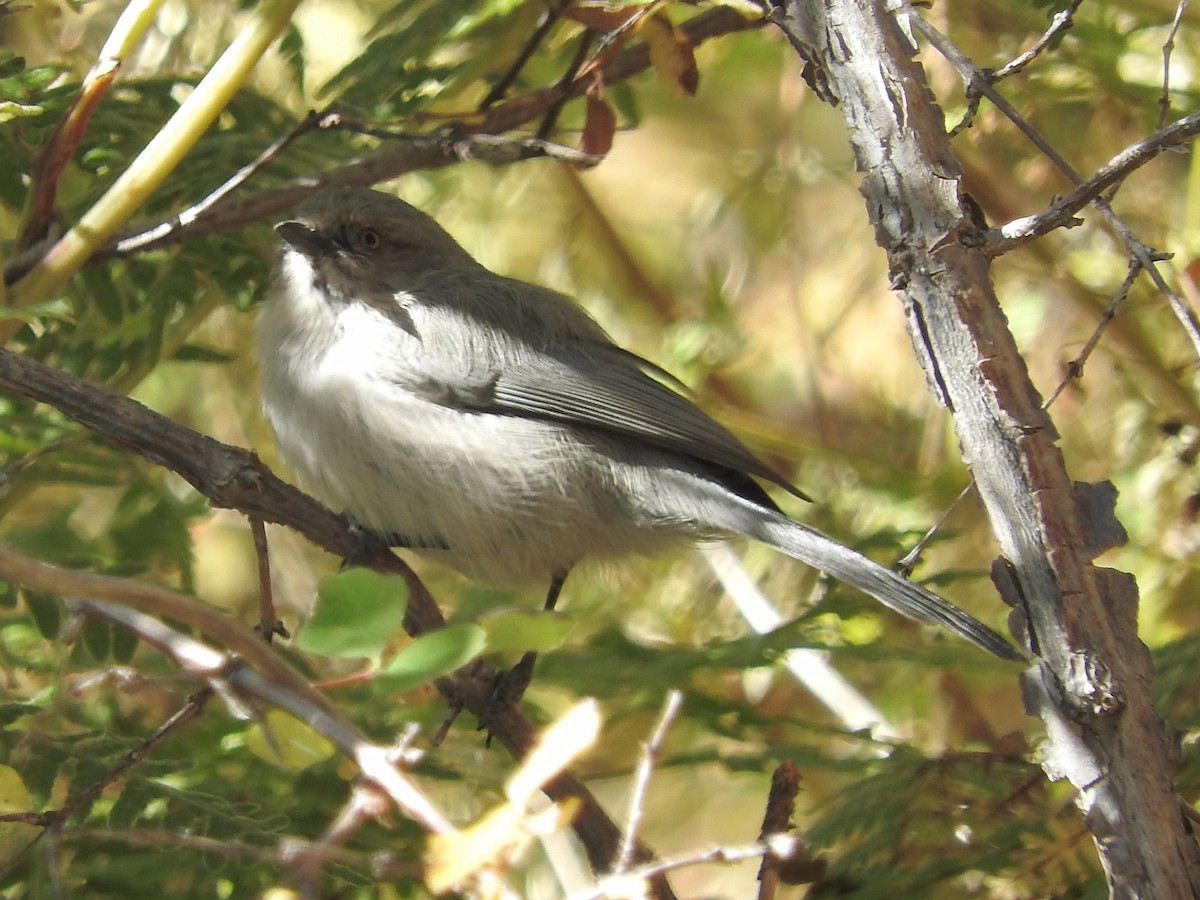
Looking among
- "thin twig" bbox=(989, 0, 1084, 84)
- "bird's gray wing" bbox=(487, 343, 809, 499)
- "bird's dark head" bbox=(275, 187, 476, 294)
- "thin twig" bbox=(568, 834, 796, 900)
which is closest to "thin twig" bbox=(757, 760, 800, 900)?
"thin twig" bbox=(568, 834, 796, 900)

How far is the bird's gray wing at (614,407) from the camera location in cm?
317

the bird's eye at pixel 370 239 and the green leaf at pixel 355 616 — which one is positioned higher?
the bird's eye at pixel 370 239

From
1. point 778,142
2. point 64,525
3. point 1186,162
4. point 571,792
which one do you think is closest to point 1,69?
point 64,525

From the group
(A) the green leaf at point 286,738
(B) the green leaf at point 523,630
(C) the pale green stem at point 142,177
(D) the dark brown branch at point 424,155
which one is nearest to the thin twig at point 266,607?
(A) the green leaf at point 286,738

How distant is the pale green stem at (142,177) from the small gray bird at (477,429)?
2.27ft

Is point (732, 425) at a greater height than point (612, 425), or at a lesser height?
greater

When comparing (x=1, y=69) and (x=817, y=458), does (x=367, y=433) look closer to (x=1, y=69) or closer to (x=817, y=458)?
(x=1, y=69)

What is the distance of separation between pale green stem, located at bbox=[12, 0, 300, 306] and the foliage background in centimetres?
25

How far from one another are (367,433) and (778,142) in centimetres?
221

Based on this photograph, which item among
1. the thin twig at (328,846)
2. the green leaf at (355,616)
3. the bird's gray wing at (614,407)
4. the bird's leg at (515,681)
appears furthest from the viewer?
the bird's gray wing at (614,407)

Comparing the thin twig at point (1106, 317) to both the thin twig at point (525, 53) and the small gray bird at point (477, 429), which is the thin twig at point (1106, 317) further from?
the thin twig at point (525, 53)

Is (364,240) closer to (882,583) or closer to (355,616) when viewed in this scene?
A: (882,583)

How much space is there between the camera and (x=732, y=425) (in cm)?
407

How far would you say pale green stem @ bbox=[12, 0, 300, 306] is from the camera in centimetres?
255
